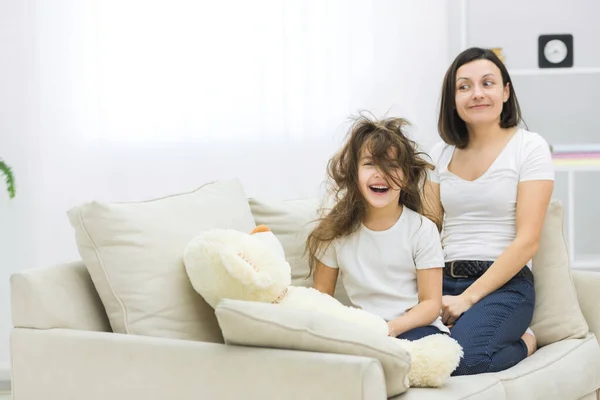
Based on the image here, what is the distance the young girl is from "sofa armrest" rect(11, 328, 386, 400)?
1.77ft

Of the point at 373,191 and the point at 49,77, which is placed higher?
the point at 49,77

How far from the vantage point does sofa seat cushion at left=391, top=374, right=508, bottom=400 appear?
5.24 ft

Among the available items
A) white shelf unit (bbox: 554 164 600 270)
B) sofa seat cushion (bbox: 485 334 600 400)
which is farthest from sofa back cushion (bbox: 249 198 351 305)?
white shelf unit (bbox: 554 164 600 270)

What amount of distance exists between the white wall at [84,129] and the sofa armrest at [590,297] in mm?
1300

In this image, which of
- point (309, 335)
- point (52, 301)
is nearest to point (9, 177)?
point (52, 301)

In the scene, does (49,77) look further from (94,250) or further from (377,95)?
(94,250)

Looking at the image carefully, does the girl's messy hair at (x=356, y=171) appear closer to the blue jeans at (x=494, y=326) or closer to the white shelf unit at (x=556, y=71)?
the blue jeans at (x=494, y=326)

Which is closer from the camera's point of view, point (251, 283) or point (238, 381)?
point (238, 381)

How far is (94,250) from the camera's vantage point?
1843 millimetres

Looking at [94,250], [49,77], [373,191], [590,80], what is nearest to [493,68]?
[373,191]

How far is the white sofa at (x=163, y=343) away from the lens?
1.50 m

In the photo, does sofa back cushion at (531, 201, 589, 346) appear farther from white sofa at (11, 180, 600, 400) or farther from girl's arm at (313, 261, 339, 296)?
girl's arm at (313, 261, 339, 296)

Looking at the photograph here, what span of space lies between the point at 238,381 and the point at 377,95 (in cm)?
221

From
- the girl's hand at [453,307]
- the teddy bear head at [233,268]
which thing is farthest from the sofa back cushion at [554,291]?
the teddy bear head at [233,268]
